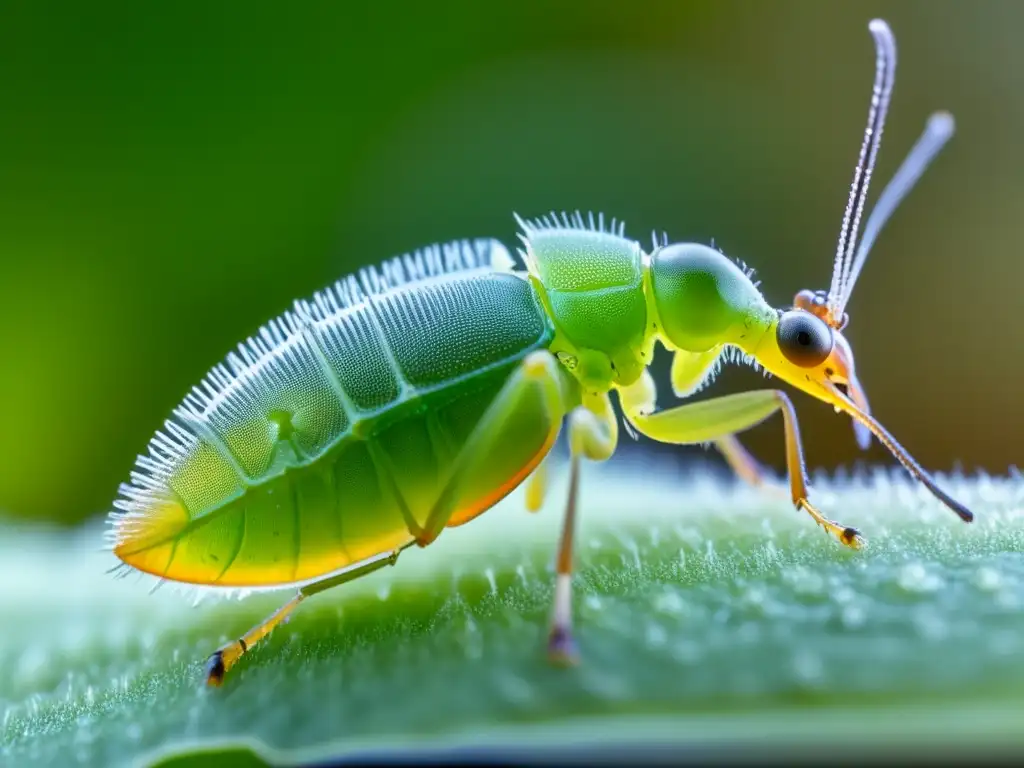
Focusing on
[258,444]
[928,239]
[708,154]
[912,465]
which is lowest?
[912,465]

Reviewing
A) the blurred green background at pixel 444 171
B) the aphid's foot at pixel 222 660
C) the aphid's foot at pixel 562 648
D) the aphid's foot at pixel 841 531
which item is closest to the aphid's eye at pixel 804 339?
the aphid's foot at pixel 841 531

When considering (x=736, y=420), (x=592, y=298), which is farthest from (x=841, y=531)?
(x=592, y=298)

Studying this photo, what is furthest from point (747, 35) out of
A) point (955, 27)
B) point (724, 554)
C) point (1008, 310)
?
point (724, 554)

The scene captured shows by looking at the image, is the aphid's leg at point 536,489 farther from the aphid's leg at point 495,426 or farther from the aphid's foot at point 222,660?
the aphid's foot at point 222,660

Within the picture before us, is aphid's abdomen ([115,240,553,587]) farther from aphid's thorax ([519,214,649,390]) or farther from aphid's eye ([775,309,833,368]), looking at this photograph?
aphid's eye ([775,309,833,368])

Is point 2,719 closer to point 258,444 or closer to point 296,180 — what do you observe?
point 258,444
